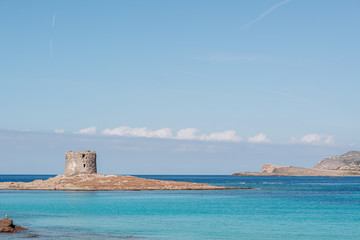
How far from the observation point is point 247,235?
122 feet

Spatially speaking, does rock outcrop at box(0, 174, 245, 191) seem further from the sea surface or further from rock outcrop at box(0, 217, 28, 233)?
rock outcrop at box(0, 217, 28, 233)

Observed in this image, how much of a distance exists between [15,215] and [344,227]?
94.4 feet

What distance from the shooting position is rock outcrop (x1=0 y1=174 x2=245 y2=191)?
89.6 meters

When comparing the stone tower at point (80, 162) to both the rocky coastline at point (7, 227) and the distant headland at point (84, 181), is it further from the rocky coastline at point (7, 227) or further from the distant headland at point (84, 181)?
the rocky coastline at point (7, 227)

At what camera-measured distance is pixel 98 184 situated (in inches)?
3583

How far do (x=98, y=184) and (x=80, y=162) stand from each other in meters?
4.77

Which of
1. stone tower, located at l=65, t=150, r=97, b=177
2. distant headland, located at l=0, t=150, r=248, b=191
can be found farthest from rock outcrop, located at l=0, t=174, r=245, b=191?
stone tower, located at l=65, t=150, r=97, b=177

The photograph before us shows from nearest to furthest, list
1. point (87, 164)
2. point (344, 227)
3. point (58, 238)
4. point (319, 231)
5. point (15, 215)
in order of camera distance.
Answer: point (58, 238), point (319, 231), point (344, 227), point (15, 215), point (87, 164)

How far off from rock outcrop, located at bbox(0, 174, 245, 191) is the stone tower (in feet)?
3.23

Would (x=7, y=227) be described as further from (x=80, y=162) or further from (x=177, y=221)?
(x=80, y=162)

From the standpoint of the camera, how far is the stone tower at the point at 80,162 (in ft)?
298

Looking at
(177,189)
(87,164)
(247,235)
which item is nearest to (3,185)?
(87,164)

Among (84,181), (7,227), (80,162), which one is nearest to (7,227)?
(7,227)

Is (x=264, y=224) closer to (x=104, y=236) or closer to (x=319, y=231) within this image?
(x=319, y=231)
